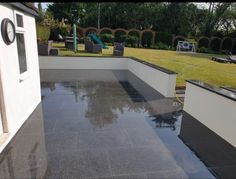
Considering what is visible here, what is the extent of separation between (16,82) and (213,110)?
12.5 ft

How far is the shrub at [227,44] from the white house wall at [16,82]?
2501cm

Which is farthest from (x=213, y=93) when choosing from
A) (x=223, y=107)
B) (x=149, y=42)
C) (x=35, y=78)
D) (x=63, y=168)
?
(x=149, y=42)

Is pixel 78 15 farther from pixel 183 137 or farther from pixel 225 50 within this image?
pixel 183 137

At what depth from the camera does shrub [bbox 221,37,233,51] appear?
23987 millimetres

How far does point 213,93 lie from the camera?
3775 millimetres

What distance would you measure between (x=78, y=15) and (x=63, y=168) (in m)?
28.4

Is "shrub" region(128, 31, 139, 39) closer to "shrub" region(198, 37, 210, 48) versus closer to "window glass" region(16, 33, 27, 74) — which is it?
"shrub" region(198, 37, 210, 48)

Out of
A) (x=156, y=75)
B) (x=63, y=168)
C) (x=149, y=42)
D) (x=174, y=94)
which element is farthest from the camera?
(x=149, y=42)

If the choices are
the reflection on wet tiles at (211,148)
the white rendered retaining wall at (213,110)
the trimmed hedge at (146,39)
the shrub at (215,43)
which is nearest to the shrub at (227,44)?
the shrub at (215,43)

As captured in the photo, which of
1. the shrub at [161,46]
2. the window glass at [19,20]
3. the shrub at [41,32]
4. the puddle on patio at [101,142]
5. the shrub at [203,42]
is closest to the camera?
the puddle on patio at [101,142]

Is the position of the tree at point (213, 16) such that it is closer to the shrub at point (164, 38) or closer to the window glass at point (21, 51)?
the shrub at point (164, 38)

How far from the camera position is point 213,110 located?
12.5 ft

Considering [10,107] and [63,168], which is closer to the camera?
[63,168]

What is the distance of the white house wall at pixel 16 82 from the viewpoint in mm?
3123
